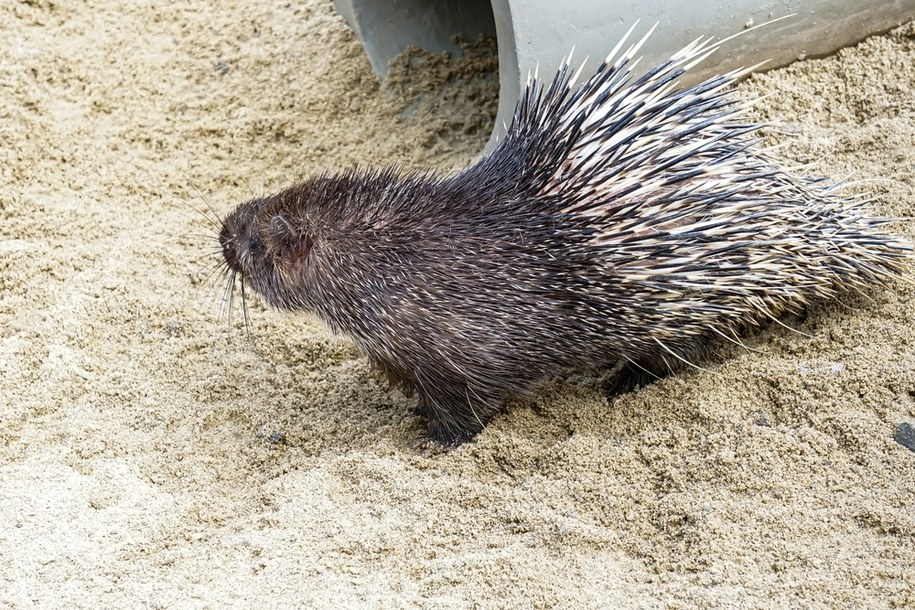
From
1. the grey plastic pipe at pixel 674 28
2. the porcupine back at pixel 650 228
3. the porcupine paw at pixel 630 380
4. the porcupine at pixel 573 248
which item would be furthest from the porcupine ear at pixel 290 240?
the porcupine paw at pixel 630 380

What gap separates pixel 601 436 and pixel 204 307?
241 cm

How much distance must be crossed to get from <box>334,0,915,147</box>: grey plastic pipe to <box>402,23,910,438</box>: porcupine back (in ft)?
1.79

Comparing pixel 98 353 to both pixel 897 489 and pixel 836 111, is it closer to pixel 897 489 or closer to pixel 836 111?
pixel 897 489

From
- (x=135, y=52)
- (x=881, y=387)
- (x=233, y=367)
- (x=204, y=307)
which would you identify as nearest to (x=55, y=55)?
(x=135, y=52)

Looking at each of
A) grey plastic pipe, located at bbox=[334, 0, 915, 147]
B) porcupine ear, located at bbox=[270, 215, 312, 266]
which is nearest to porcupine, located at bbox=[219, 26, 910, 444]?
porcupine ear, located at bbox=[270, 215, 312, 266]

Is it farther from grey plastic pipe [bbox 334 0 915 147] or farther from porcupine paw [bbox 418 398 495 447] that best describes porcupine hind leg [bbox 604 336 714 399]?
grey plastic pipe [bbox 334 0 915 147]

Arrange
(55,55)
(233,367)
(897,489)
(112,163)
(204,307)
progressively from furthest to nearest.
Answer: (55,55), (112,163), (204,307), (233,367), (897,489)

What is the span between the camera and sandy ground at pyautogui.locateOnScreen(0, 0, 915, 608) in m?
3.13

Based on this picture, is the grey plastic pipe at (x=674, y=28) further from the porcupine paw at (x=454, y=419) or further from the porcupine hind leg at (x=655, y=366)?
the porcupine paw at (x=454, y=419)

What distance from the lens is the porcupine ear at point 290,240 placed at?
414cm

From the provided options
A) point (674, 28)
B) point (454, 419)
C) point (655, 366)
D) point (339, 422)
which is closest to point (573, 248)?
point (655, 366)

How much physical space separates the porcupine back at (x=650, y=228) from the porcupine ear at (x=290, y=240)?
719 mm

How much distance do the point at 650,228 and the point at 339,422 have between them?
5.54 ft

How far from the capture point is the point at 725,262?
3760 mm
